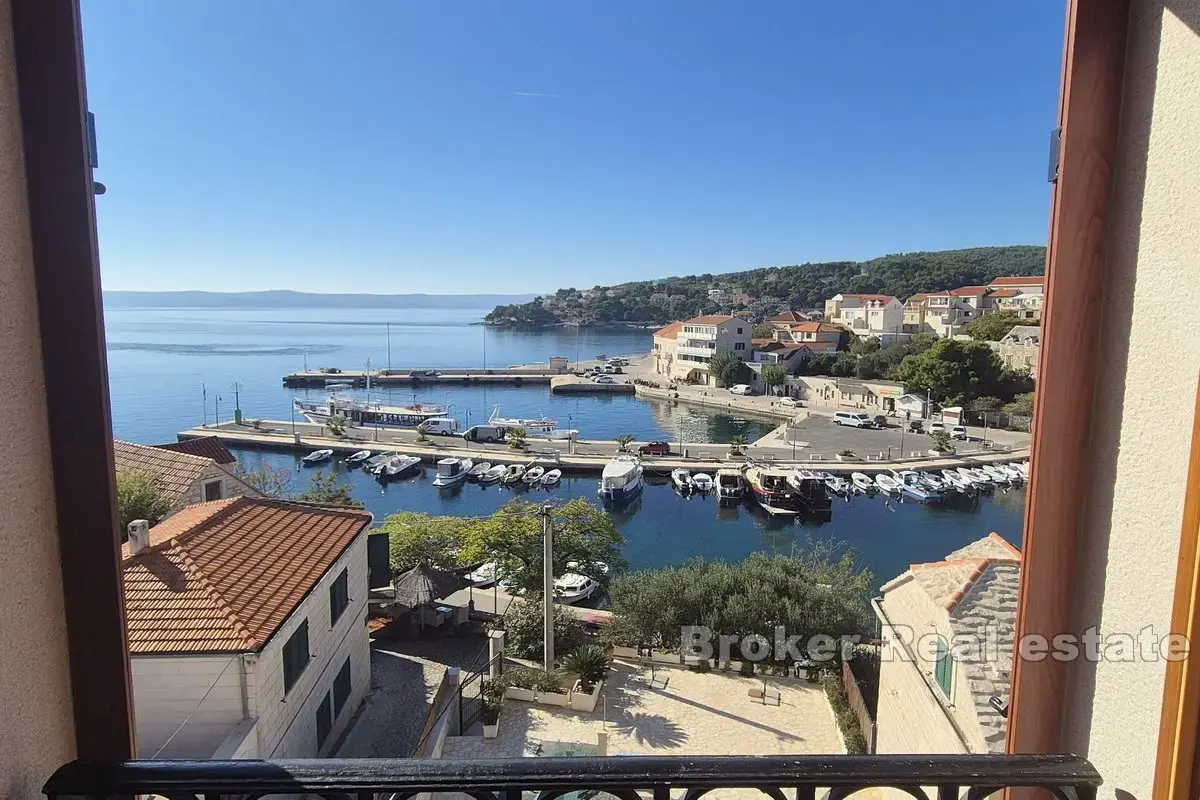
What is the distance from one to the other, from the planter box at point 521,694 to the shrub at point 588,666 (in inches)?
24.8

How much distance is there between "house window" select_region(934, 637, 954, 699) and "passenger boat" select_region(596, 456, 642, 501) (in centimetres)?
1778

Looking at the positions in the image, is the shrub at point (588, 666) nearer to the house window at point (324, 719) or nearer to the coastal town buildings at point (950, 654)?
the house window at point (324, 719)

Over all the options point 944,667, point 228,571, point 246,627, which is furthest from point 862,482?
point 246,627

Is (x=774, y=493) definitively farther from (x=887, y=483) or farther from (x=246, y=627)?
(x=246, y=627)

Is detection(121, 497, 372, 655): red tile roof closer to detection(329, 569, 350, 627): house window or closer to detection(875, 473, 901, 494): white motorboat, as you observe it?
detection(329, 569, 350, 627): house window

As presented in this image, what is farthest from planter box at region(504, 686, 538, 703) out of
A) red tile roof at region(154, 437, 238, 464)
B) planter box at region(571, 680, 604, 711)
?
red tile roof at region(154, 437, 238, 464)

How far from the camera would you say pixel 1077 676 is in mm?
1090

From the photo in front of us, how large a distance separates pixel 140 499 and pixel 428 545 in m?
4.85

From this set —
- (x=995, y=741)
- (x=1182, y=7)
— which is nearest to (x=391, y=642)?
(x=995, y=741)

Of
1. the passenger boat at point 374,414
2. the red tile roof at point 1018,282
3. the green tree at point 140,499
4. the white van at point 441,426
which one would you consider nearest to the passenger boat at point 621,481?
the white van at point 441,426

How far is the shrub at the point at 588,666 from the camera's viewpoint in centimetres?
753

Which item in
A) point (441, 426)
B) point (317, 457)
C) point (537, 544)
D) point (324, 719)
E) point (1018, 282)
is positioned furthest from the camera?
point (1018, 282)

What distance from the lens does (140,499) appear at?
895cm

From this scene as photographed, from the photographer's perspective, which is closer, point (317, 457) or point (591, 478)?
point (591, 478)
